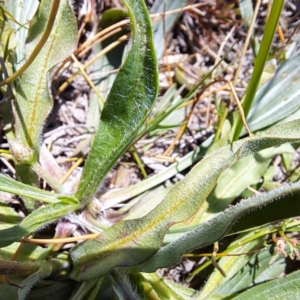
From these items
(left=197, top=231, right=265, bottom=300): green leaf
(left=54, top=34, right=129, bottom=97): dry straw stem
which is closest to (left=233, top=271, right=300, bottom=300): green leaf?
(left=197, top=231, right=265, bottom=300): green leaf

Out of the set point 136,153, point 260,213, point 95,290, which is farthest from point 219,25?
point 95,290

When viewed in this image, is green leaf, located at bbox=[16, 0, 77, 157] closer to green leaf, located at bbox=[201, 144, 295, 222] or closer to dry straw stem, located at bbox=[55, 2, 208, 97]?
dry straw stem, located at bbox=[55, 2, 208, 97]

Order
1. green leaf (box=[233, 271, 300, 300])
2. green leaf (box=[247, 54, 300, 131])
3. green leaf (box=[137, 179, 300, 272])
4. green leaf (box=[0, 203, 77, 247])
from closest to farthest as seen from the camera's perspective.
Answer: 1. green leaf (box=[137, 179, 300, 272])
2. green leaf (box=[0, 203, 77, 247])
3. green leaf (box=[233, 271, 300, 300])
4. green leaf (box=[247, 54, 300, 131])

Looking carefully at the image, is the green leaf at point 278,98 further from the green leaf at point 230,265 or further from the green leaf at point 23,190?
the green leaf at point 23,190

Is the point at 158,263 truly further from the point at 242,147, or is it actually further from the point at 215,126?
the point at 215,126

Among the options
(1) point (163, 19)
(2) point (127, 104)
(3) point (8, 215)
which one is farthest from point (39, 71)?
(1) point (163, 19)

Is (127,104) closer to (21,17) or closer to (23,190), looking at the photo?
(23,190)
